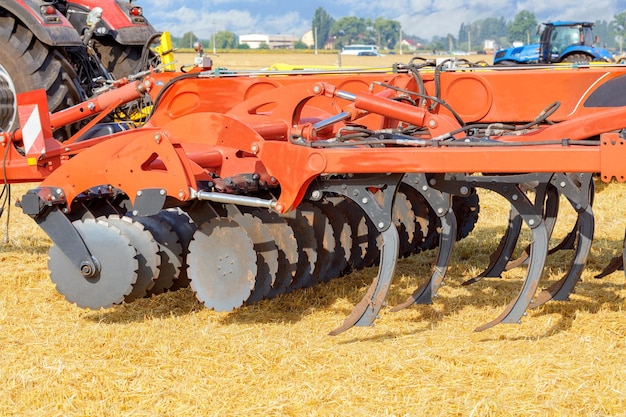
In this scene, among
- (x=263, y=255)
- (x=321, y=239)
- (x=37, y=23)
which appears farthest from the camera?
(x=37, y=23)

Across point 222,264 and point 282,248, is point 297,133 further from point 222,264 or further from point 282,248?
point 222,264

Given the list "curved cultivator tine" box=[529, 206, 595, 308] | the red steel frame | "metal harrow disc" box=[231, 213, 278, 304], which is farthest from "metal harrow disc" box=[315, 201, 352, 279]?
"curved cultivator tine" box=[529, 206, 595, 308]

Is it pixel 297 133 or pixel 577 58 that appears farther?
pixel 577 58

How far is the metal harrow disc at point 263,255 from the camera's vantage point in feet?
15.1

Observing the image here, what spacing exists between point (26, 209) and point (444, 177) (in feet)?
6.50

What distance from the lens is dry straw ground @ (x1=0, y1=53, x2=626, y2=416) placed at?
12.0 feet

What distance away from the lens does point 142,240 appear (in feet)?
15.4

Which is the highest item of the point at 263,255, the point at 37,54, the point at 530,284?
the point at 37,54

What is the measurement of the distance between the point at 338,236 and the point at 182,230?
82cm

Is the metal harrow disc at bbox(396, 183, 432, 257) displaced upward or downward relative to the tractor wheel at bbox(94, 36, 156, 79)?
downward

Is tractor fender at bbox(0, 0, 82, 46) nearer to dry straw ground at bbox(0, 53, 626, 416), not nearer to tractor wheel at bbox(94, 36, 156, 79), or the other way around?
dry straw ground at bbox(0, 53, 626, 416)

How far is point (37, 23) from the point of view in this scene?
6398mm

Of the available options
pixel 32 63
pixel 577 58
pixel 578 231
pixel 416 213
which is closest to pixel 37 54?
pixel 32 63

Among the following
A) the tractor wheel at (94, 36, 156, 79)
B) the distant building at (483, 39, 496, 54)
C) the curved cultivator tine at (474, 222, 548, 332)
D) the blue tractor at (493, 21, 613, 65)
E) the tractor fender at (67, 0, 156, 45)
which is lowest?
the distant building at (483, 39, 496, 54)
